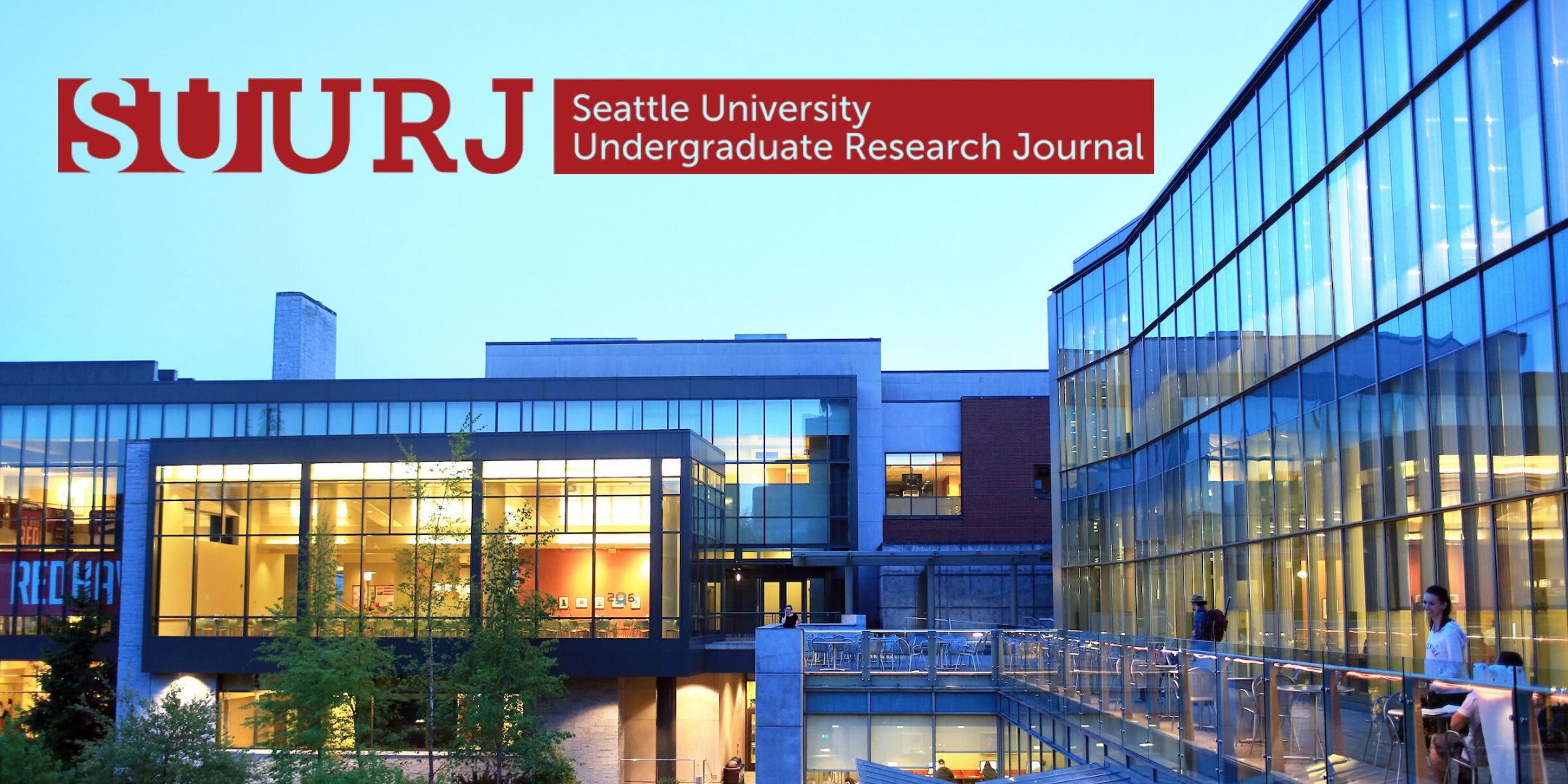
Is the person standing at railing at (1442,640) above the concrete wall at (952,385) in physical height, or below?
below

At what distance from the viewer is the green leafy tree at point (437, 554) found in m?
35.3

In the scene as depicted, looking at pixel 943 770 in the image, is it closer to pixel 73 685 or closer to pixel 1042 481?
pixel 1042 481

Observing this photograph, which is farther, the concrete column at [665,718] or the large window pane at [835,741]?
the concrete column at [665,718]

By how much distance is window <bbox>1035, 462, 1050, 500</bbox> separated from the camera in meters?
54.3

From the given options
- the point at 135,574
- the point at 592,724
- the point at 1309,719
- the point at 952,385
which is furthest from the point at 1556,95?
the point at 952,385

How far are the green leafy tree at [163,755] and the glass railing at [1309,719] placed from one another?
16.3 metres

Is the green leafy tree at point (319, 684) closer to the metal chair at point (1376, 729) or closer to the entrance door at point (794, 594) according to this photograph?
the entrance door at point (794, 594)

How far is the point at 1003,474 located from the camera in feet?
178

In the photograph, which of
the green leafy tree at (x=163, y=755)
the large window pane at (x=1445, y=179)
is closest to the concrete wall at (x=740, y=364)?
the green leafy tree at (x=163, y=755)

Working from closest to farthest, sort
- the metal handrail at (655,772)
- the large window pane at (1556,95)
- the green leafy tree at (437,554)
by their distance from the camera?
the large window pane at (1556,95) < the green leafy tree at (437,554) < the metal handrail at (655,772)

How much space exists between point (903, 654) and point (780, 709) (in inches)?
114

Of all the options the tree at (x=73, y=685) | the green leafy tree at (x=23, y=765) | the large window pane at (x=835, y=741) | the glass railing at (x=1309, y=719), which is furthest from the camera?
the tree at (x=73, y=685)

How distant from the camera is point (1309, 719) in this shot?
34.3ft

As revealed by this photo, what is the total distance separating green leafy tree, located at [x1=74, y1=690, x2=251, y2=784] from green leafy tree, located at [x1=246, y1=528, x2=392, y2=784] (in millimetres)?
2881
